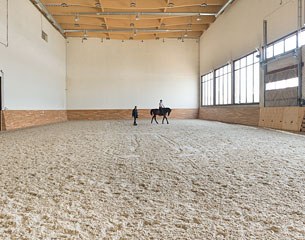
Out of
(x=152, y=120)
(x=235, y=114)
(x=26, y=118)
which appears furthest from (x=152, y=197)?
(x=152, y=120)

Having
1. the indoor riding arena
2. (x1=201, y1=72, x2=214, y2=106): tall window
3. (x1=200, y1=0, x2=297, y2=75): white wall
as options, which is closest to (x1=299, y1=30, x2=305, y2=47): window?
the indoor riding arena

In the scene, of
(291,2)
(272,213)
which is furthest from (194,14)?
(272,213)

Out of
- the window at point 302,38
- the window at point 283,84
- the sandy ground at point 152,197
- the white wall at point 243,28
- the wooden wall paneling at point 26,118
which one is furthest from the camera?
the wooden wall paneling at point 26,118

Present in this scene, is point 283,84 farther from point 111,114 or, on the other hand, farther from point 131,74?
point 111,114

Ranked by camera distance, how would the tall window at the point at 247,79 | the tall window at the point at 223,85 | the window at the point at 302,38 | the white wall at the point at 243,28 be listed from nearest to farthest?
1. the window at the point at 302,38
2. the white wall at the point at 243,28
3. the tall window at the point at 247,79
4. the tall window at the point at 223,85

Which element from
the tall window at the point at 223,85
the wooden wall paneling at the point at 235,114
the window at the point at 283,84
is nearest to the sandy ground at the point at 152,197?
the window at the point at 283,84

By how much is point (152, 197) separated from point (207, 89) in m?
17.6

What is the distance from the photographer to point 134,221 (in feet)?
6.70

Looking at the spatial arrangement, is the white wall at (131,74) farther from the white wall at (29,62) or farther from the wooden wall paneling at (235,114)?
the wooden wall paneling at (235,114)

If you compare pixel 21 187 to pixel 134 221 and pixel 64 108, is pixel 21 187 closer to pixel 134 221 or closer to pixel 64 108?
pixel 134 221

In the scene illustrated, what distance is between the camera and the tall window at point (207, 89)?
18.5 m

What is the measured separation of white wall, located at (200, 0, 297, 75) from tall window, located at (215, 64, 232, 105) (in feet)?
1.54

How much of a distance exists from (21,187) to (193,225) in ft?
6.12

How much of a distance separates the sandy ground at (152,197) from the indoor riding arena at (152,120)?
0.05 feet
